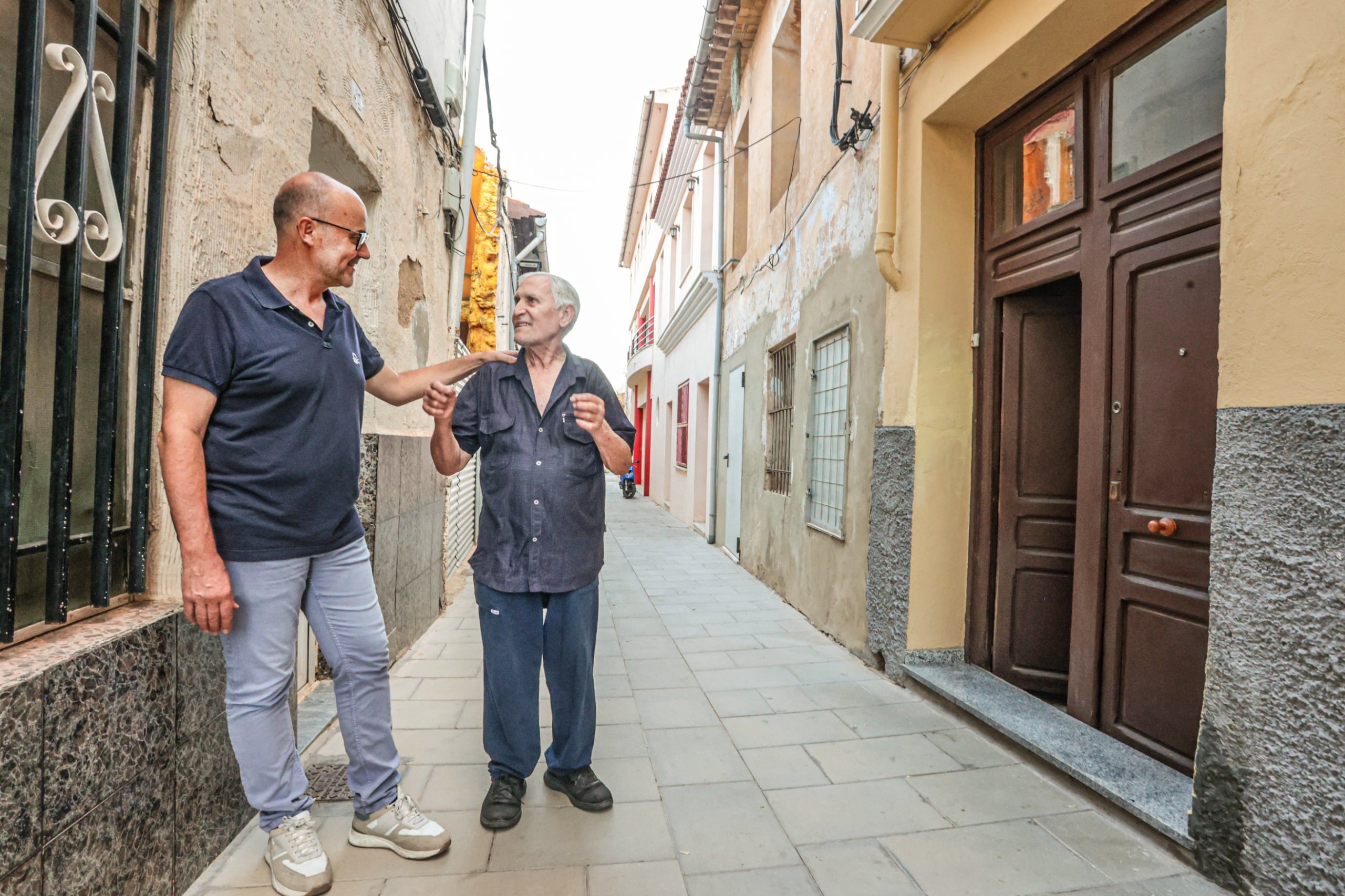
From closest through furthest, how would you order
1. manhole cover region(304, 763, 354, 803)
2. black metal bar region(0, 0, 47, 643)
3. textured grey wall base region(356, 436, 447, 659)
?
black metal bar region(0, 0, 47, 643)
manhole cover region(304, 763, 354, 803)
textured grey wall base region(356, 436, 447, 659)

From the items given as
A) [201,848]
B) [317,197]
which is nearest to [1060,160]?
[317,197]

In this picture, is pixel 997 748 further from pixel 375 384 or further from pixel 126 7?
pixel 126 7

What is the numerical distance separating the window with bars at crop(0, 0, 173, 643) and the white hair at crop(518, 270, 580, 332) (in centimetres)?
114

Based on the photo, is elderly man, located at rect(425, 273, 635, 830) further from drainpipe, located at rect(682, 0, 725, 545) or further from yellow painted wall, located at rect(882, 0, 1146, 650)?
drainpipe, located at rect(682, 0, 725, 545)

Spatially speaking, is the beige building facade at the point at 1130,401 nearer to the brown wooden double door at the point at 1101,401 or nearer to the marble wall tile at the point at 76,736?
the brown wooden double door at the point at 1101,401

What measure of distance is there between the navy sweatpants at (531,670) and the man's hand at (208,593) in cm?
79

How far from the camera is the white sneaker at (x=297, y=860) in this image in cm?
195

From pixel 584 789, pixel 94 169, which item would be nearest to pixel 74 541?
pixel 94 169

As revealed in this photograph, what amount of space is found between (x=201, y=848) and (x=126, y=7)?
2337 millimetres

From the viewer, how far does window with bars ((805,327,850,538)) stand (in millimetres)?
5043

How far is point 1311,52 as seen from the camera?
6.18 feet

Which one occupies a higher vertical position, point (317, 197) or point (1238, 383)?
point (317, 197)

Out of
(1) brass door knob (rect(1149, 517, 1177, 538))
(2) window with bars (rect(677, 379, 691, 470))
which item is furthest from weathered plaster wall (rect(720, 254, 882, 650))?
(2) window with bars (rect(677, 379, 691, 470))

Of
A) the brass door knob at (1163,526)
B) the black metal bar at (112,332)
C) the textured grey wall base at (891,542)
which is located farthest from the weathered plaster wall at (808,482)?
the black metal bar at (112,332)
